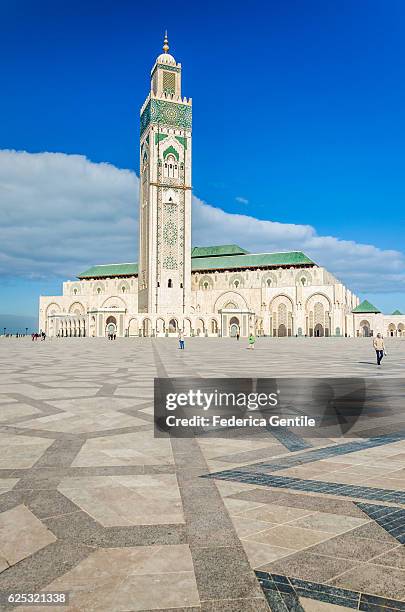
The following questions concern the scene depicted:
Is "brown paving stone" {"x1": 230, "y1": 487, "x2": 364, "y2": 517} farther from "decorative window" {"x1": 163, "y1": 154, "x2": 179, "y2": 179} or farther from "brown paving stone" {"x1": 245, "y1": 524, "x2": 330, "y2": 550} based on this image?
"decorative window" {"x1": 163, "y1": 154, "x2": 179, "y2": 179}

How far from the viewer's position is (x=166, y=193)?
72.6m

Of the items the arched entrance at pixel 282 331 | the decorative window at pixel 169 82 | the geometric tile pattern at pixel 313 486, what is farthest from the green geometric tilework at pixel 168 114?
the geometric tile pattern at pixel 313 486

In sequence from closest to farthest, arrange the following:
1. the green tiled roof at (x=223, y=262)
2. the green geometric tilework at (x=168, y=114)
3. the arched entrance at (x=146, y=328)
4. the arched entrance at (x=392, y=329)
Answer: the arched entrance at (x=146, y=328)
the green geometric tilework at (x=168, y=114)
the green tiled roof at (x=223, y=262)
the arched entrance at (x=392, y=329)

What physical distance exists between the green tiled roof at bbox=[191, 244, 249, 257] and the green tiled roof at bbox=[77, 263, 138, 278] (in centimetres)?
1201

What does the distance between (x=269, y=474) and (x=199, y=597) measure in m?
1.91

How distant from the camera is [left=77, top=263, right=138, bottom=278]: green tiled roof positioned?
3413 inches

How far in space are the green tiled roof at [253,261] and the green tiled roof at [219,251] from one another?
256 centimetres

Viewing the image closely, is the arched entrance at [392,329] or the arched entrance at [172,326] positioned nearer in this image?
the arched entrance at [172,326]

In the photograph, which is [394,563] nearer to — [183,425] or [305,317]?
[183,425]

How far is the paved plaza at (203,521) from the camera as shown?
7.06 ft

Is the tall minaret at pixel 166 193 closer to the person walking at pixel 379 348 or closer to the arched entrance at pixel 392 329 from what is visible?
the arched entrance at pixel 392 329

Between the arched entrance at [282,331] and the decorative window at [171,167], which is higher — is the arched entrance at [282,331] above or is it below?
below

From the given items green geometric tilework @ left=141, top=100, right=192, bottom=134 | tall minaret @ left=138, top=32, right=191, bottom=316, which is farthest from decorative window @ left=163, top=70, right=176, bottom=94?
green geometric tilework @ left=141, top=100, right=192, bottom=134

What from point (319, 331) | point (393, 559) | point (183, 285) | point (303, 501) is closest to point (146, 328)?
point (183, 285)
